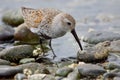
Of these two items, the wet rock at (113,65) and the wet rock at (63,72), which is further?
the wet rock at (113,65)

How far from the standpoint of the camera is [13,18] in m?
10.9

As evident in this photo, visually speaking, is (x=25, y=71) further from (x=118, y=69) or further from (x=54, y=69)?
(x=118, y=69)

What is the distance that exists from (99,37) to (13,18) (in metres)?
2.68

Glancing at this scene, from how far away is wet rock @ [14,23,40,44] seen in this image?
9.52 meters

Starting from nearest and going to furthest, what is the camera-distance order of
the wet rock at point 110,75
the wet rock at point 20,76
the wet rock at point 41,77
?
the wet rock at point 110,75 → the wet rock at point 41,77 → the wet rock at point 20,76

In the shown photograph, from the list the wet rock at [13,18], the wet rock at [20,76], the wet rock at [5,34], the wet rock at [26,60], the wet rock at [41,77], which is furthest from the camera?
the wet rock at [13,18]

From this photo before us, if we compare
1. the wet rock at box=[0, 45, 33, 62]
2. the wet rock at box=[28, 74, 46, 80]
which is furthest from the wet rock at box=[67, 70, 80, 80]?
the wet rock at box=[0, 45, 33, 62]

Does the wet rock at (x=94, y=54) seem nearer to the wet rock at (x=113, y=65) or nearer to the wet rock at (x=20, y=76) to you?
the wet rock at (x=113, y=65)

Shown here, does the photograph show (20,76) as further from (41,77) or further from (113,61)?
(113,61)

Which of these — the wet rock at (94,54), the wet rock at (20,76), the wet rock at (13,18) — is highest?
the wet rock at (20,76)

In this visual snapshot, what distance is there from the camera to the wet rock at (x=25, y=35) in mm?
9516

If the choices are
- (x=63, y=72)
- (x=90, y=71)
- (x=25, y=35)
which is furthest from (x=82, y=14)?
(x=90, y=71)

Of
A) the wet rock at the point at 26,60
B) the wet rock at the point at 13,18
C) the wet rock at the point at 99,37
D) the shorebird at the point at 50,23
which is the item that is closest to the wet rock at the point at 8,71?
the wet rock at the point at 26,60

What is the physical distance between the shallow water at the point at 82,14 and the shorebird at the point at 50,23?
1.45ft
